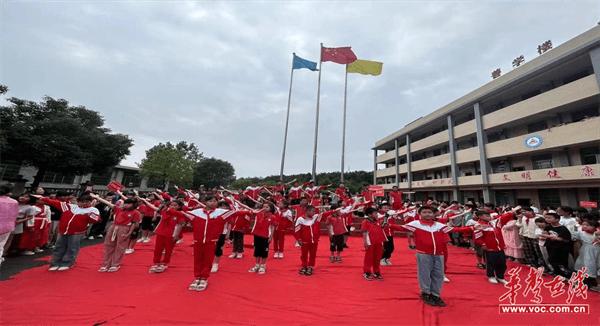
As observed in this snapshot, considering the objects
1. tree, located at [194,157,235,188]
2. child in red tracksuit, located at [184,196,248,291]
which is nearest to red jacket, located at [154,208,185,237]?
child in red tracksuit, located at [184,196,248,291]

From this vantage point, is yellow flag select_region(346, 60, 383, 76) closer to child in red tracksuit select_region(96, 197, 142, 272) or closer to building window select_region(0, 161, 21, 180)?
child in red tracksuit select_region(96, 197, 142, 272)

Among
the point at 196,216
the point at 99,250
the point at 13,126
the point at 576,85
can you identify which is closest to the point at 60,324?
the point at 196,216

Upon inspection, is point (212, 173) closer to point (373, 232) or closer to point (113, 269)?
point (113, 269)

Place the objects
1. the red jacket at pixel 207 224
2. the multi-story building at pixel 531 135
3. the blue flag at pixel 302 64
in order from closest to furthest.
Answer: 1. the red jacket at pixel 207 224
2. the multi-story building at pixel 531 135
3. the blue flag at pixel 302 64

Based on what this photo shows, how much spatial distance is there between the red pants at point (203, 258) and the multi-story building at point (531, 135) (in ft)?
64.3

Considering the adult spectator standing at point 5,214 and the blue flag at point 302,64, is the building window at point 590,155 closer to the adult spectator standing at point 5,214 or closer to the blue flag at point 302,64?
the blue flag at point 302,64

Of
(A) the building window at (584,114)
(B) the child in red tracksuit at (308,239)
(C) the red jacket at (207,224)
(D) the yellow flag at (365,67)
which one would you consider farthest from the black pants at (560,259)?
(D) the yellow flag at (365,67)

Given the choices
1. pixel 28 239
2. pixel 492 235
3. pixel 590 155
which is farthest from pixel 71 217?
pixel 590 155

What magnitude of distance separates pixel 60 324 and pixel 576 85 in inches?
915

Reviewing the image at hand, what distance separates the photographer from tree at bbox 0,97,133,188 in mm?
16125

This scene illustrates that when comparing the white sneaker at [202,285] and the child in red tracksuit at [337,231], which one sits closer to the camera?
the white sneaker at [202,285]

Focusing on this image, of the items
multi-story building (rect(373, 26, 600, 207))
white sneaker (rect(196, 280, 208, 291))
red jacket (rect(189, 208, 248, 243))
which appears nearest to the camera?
white sneaker (rect(196, 280, 208, 291))

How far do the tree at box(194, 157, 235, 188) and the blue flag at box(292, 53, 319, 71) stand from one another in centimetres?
3258

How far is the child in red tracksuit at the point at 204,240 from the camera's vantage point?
433 cm
